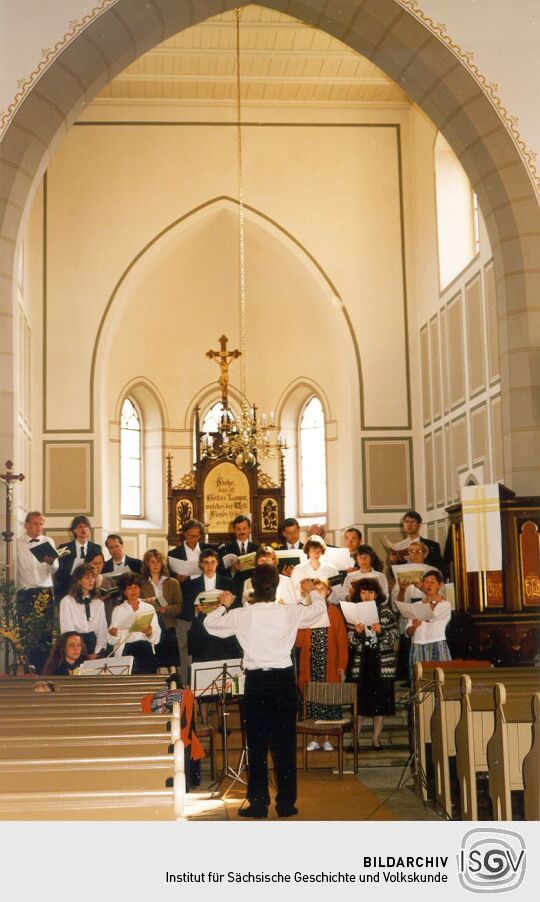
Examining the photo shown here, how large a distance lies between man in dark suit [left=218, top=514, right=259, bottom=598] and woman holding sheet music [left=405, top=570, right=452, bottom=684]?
1.90 m

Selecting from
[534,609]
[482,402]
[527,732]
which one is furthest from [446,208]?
[527,732]

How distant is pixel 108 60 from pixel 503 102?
3448 mm

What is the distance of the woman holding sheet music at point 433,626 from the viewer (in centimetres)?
916

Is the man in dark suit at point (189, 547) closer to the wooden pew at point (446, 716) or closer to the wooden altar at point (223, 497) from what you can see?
the wooden pew at point (446, 716)

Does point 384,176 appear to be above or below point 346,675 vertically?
above

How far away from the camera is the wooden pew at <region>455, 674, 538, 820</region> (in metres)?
5.89

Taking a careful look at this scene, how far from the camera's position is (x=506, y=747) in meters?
5.27

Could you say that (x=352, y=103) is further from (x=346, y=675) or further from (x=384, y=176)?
(x=346, y=675)

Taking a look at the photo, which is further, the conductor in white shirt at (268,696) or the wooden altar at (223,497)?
the wooden altar at (223,497)

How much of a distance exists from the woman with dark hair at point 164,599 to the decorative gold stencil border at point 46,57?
3.98m

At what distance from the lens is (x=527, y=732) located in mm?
5871

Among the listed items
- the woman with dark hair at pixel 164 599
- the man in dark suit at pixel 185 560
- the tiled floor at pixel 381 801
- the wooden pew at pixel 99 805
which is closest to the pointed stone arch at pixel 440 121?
the woman with dark hair at pixel 164 599
